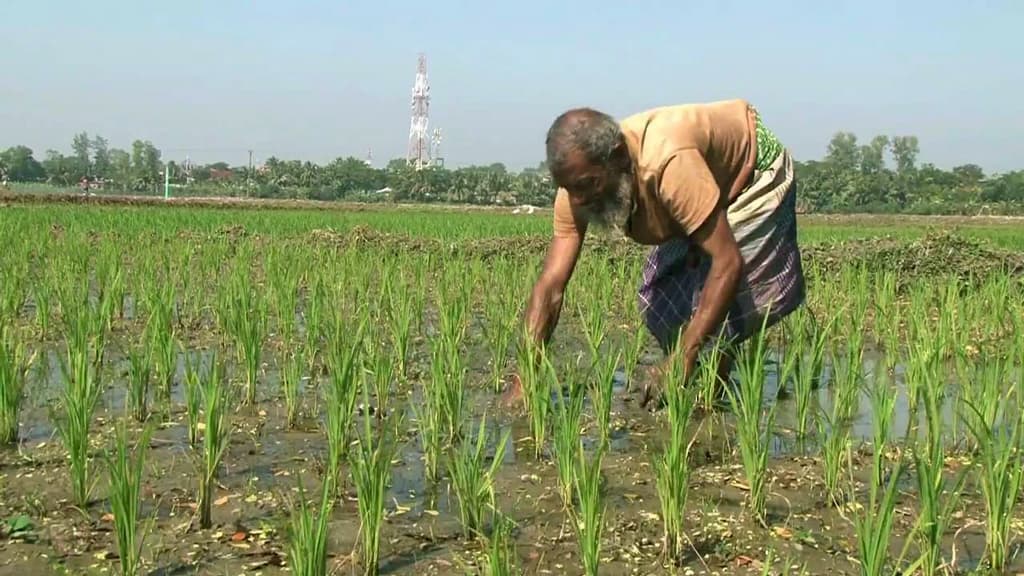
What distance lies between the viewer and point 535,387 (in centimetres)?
269

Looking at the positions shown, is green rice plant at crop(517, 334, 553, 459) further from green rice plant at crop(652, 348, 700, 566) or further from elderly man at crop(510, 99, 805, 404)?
green rice plant at crop(652, 348, 700, 566)

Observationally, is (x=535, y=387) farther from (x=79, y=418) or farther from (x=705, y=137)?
(x=79, y=418)

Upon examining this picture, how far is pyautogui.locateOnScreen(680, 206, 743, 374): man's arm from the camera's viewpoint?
288 cm

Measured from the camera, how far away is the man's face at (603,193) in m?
2.68

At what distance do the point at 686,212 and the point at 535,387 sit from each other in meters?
0.72

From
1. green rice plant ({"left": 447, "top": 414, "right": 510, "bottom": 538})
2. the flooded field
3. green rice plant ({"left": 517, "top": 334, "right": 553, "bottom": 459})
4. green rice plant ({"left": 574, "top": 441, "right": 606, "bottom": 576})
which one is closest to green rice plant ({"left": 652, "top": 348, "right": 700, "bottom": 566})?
the flooded field

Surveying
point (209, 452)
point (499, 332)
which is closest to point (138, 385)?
point (209, 452)

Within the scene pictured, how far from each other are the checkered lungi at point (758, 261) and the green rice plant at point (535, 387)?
64 centimetres

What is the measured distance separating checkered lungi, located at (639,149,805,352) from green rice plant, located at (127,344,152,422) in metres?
1.81

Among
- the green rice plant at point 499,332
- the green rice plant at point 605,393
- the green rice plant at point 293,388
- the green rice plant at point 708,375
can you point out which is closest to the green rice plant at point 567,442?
the green rice plant at point 605,393

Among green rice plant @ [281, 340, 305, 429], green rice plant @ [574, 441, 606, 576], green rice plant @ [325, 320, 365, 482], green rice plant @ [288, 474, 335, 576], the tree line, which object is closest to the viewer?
green rice plant @ [288, 474, 335, 576]

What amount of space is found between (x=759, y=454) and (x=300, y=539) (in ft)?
3.83

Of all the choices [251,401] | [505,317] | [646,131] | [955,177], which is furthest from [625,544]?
[955,177]

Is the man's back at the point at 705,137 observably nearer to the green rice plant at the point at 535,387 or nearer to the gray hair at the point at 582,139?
the gray hair at the point at 582,139
